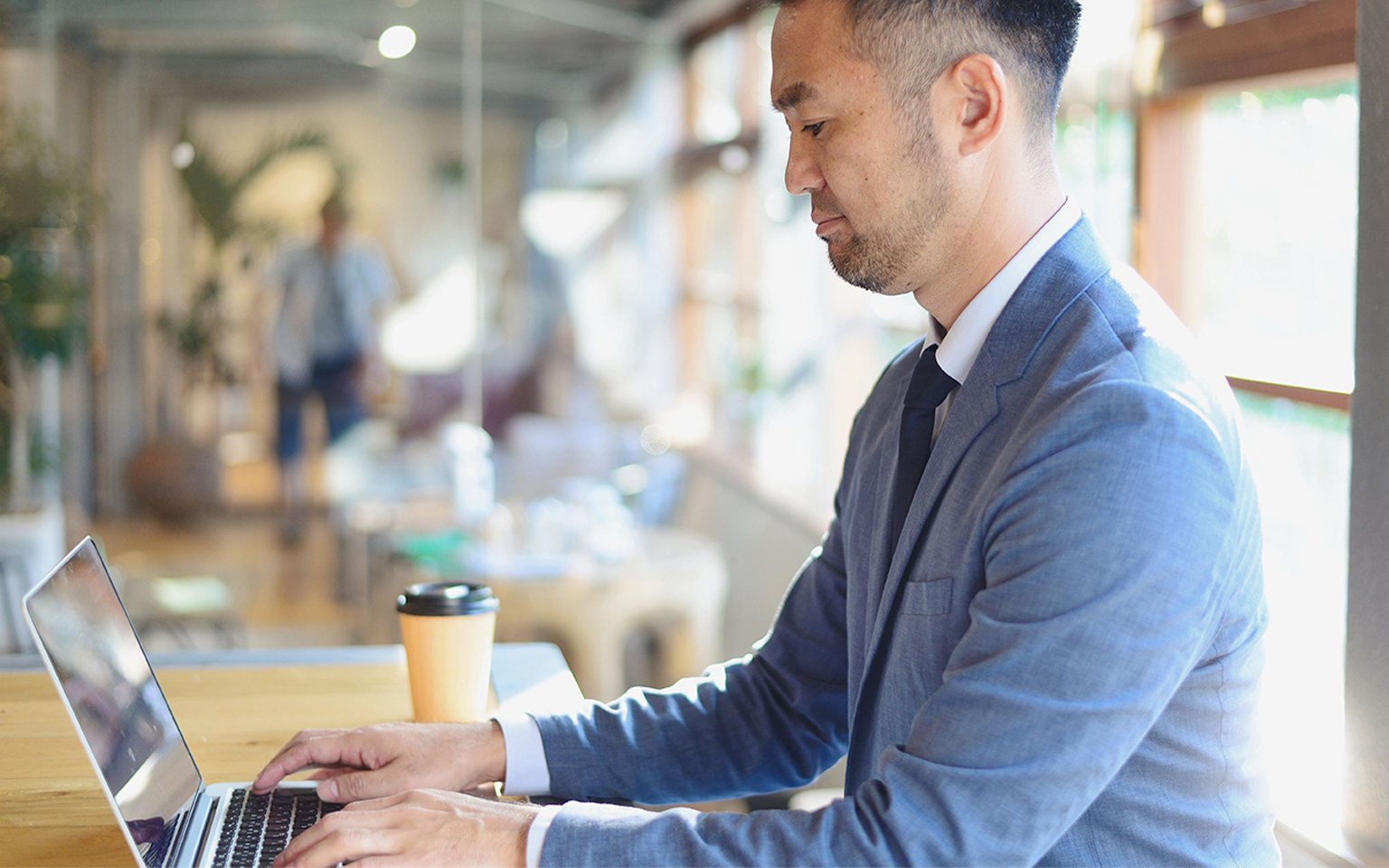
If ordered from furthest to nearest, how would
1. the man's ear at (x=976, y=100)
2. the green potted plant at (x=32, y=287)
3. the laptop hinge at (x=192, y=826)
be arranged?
the green potted plant at (x=32, y=287) → the man's ear at (x=976, y=100) → the laptop hinge at (x=192, y=826)

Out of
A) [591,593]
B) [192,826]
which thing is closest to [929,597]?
[192,826]

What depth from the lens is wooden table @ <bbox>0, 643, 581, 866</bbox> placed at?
1.23 m

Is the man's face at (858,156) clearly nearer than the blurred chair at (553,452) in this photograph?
Yes

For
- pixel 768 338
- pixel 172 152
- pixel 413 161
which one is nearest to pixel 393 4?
pixel 413 161

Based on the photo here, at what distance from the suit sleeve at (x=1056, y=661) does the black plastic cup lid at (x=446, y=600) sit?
0.45 metres

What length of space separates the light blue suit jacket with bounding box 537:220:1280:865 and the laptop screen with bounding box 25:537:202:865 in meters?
0.31

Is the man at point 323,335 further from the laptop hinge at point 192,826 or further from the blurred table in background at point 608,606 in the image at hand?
the laptop hinge at point 192,826

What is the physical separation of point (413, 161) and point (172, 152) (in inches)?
33.4

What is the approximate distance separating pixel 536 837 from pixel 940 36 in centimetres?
73

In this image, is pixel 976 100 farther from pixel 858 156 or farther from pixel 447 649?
pixel 447 649

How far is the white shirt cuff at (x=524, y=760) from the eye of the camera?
133 centimetres

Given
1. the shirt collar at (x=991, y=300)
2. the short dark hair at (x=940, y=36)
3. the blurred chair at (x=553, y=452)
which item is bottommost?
the blurred chair at (x=553, y=452)

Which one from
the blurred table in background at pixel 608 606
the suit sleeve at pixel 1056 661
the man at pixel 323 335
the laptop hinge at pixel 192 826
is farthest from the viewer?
the man at pixel 323 335

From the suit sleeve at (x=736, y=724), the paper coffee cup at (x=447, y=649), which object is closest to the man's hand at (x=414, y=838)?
the suit sleeve at (x=736, y=724)
